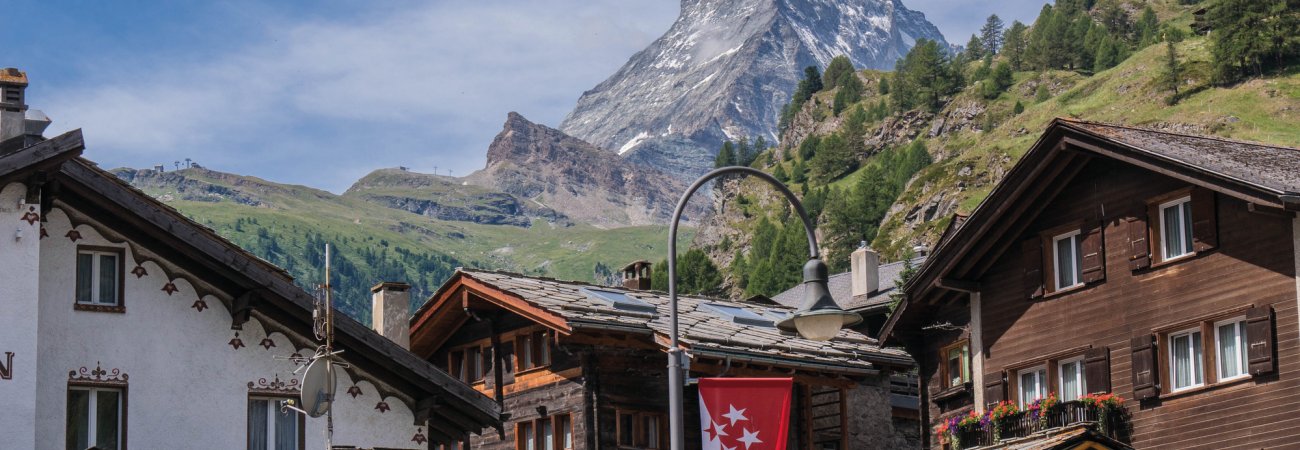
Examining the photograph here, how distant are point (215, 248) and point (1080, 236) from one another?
1886cm

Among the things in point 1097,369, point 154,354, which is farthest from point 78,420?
point 1097,369

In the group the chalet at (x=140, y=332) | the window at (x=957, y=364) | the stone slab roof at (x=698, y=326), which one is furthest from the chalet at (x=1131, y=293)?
the chalet at (x=140, y=332)

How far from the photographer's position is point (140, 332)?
27.0 metres

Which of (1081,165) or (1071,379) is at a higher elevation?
(1081,165)

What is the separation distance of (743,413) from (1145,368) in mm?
15135

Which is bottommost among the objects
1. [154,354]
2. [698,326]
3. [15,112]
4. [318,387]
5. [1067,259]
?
[318,387]

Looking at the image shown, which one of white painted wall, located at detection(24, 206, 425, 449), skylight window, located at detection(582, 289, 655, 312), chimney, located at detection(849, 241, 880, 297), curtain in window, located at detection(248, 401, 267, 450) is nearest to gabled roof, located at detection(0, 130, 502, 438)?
white painted wall, located at detection(24, 206, 425, 449)

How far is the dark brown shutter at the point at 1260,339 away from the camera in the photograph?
3108cm

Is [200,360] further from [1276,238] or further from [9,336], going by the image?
[1276,238]

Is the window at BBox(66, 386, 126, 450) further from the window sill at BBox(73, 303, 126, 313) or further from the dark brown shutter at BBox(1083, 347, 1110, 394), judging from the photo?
the dark brown shutter at BBox(1083, 347, 1110, 394)

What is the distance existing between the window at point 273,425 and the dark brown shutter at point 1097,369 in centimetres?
1678

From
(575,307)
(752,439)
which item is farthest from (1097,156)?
(752,439)

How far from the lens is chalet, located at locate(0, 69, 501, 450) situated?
83.1 ft

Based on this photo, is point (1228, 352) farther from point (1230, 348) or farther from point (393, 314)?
point (393, 314)
